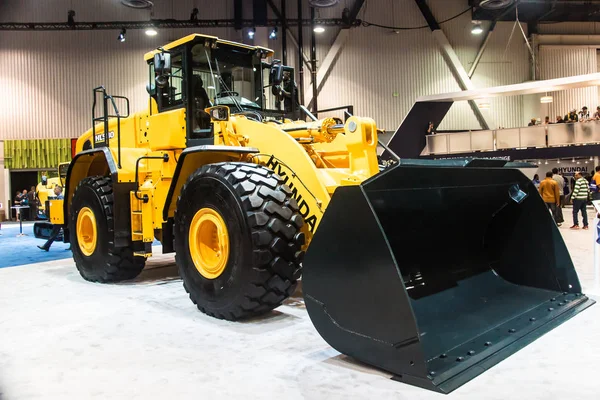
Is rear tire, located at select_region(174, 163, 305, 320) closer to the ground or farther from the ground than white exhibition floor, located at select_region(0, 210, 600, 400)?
farther from the ground

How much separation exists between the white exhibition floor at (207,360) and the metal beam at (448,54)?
19.8 meters

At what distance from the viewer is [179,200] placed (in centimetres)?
486

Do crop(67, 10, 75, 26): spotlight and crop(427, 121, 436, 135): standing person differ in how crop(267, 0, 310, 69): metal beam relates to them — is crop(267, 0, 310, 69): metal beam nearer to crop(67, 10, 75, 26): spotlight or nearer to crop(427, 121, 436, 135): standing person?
crop(427, 121, 436, 135): standing person

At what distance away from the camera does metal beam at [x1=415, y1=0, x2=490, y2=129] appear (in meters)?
22.9

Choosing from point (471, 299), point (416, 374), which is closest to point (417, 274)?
point (471, 299)

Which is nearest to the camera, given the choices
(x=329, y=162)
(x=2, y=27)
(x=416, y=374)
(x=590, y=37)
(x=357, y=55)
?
(x=416, y=374)

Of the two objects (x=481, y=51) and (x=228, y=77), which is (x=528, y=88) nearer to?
(x=481, y=51)

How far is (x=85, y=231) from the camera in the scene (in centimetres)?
680

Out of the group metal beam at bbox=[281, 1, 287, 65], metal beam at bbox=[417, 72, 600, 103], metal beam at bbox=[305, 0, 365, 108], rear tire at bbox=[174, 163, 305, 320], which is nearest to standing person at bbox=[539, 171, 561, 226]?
metal beam at bbox=[417, 72, 600, 103]

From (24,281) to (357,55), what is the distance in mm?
18503

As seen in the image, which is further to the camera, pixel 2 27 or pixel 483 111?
pixel 483 111

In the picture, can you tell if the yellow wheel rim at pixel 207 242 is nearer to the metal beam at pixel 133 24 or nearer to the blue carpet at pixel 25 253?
the blue carpet at pixel 25 253

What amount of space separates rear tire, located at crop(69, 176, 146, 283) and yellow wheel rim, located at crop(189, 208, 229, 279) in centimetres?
187

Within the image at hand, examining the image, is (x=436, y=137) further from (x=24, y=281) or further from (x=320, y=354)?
(x=320, y=354)
